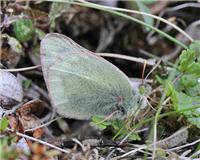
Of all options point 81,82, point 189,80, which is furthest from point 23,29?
point 189,80

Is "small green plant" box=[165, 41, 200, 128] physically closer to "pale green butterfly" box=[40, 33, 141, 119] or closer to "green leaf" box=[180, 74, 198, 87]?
"green leaf" box=[180, 74, 198, 87]

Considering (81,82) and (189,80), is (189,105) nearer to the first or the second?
(189,80)

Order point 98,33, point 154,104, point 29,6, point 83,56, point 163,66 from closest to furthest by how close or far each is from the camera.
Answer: point 83,56, point 154,104, point 163,66, point 29,6, point 98,33

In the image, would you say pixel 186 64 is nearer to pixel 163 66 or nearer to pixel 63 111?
pixel 163 66

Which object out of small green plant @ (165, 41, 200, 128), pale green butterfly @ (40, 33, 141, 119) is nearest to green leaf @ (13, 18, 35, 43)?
pale green butterfly @ (40, 33, 141, 119)

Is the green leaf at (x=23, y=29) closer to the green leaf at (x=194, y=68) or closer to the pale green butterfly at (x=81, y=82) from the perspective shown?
the pale green butterfly at (x=81, y=82)

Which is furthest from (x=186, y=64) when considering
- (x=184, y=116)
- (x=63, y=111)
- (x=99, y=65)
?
(x=63, y=111)

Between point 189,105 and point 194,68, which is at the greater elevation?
point 194,68
